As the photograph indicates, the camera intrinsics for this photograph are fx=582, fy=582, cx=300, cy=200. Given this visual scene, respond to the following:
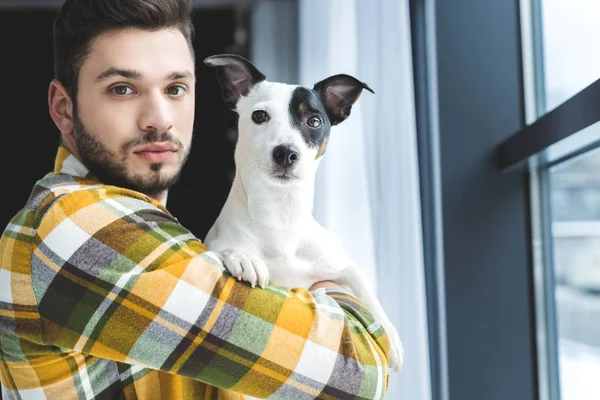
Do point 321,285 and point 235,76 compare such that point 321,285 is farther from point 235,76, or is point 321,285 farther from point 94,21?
point 94,21

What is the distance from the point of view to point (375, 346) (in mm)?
836

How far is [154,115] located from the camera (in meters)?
0.97

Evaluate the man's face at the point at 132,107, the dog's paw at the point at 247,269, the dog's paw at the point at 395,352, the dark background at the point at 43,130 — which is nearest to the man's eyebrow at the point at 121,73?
the man's face at the point at 132,107

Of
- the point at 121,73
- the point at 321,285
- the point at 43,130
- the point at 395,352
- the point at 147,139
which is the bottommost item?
the point at 395,352

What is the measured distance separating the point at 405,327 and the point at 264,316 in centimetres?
47

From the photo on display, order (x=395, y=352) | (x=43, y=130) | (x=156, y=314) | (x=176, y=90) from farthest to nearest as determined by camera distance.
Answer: (x=43, y=130) → (x=176, y=90) → (x=395, y=352) → (x=156, y=314)

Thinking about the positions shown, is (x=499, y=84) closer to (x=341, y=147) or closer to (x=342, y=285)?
(x=341, y=147)

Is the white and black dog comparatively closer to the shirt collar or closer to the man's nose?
the man's nose

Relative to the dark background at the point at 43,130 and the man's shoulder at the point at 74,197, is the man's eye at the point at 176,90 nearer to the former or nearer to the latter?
the man's shoulder at the point at 74,197

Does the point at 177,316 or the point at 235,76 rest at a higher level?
the point at 235,76

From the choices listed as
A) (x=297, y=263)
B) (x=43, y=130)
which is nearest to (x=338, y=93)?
(x=297, y=263)

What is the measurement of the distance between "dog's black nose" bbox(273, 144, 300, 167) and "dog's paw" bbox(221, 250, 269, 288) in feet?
0.54

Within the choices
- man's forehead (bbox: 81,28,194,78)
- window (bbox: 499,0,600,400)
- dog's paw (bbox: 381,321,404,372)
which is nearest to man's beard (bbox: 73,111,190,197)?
man's forehead (bbox: 81,28,194,78)

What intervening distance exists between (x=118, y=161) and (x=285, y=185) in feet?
0.95
